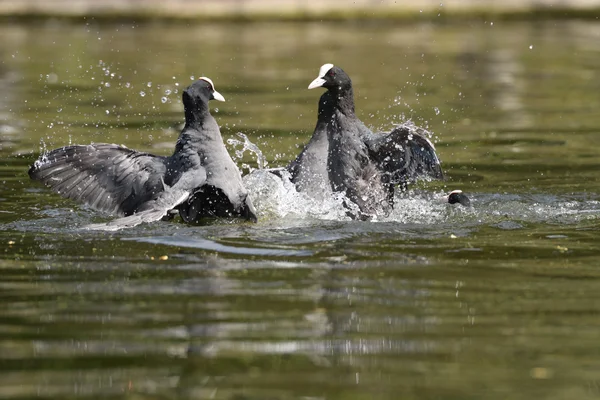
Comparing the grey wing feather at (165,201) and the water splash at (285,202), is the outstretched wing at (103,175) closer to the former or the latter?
the grey wing feather at (165,201)

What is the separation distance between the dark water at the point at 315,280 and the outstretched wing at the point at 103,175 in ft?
0.67

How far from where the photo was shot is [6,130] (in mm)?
10891

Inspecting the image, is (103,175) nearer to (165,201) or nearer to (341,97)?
(165,201)

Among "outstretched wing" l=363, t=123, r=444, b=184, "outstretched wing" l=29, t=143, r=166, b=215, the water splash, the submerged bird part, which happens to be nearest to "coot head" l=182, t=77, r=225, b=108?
the submerged bird part

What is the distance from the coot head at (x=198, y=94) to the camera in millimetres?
6945

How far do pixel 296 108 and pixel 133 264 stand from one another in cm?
728

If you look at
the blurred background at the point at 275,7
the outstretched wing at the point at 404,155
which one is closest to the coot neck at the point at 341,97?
the outstretched wing at the point at 404,155

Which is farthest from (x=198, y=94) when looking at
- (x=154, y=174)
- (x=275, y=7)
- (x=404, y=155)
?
(x=275, y=7)

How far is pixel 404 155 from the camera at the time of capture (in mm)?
7379

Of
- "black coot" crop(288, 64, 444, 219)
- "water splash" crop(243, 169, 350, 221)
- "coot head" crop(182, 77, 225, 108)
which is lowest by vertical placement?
"water splash" crop(243, 169, 350, 221)

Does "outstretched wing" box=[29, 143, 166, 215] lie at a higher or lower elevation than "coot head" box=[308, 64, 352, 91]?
lower

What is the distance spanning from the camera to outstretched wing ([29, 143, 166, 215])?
6.88 meters

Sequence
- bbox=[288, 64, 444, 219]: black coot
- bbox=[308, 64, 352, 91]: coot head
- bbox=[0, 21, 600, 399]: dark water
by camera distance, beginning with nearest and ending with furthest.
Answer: bbox=[0, 21, 600, 399]: dark water, bbox=[288, 64, 444, 219]: black coot, bbox=[308, 64, 352, 91]: coot head

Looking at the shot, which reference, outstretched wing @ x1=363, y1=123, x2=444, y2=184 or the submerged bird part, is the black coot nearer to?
outstretched wing @ x1=363, y1=123, x2=444, y2=184
